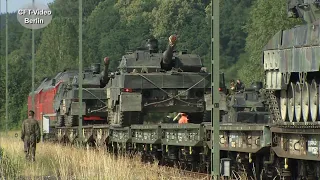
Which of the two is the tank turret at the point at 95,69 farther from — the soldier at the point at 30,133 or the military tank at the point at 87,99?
the soldier at the point at 30,133

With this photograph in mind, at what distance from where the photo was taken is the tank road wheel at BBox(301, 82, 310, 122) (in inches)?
653

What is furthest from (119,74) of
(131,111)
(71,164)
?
(71,164)

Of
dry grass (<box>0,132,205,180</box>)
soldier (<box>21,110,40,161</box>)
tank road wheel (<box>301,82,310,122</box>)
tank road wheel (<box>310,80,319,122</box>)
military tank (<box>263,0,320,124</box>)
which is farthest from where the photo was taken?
soldier (<box>21,110,40,161</box>)

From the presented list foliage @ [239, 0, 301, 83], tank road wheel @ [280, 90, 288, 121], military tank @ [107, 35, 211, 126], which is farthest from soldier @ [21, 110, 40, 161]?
foliage @ [239, 0, 301, 83]

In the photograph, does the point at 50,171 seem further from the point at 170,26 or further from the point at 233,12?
the point at 233,12

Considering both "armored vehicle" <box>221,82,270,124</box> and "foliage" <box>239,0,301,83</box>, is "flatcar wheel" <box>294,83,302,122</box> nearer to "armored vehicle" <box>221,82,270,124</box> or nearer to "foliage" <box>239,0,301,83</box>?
"armored vehicle" <box>221,82,270,124</box>

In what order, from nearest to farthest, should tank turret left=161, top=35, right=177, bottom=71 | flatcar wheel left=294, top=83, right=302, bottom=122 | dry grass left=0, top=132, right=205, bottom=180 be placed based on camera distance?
flatcar wheel left=294, top=83, right=302, bottom=122, dry grass left=0, top=132, right=205, bottom=180, tank turret left=161, top=35, right=177, bottom=71

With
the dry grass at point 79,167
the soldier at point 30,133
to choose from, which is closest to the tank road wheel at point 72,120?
the dry grass at point 79,167

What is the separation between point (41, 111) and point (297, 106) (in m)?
34.9

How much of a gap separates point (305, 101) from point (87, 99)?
65.1 ft

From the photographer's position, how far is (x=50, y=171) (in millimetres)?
23859

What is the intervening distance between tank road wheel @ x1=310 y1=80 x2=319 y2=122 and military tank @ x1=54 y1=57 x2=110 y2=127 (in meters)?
18.5

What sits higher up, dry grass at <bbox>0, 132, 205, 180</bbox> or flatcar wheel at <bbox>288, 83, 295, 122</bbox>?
flatcar wheel at <bbox>288, 83, 295, 122</bbox>

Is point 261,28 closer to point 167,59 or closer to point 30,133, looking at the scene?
point 167,59
